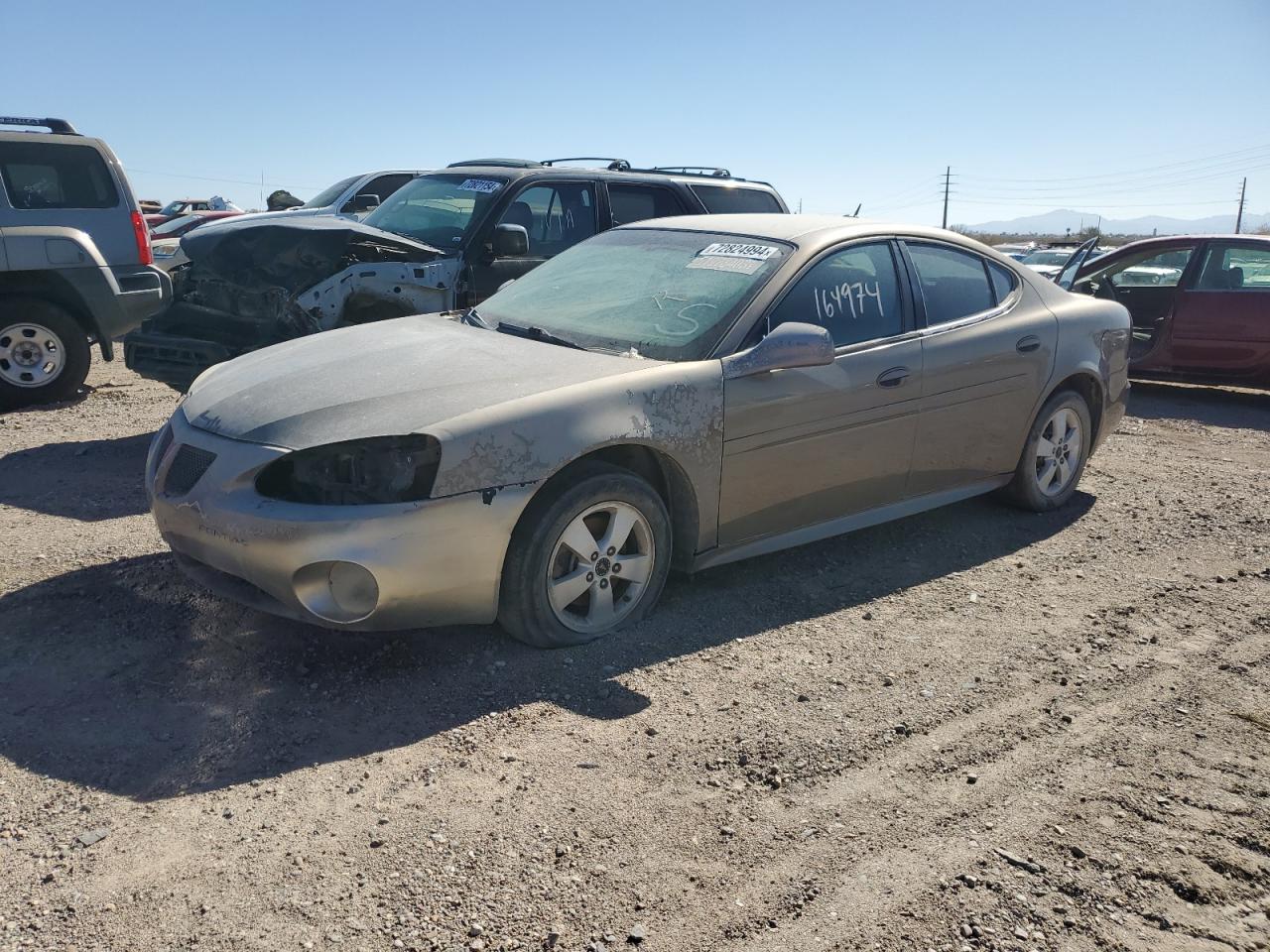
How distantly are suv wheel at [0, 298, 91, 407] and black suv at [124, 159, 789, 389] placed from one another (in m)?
1.15

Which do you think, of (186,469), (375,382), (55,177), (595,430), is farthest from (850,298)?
(55,177)

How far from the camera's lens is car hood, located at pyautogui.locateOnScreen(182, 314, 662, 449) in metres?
3.71

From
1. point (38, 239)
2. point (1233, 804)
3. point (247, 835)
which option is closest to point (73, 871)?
point (247, 835)

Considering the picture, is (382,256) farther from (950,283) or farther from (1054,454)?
(1054,454)

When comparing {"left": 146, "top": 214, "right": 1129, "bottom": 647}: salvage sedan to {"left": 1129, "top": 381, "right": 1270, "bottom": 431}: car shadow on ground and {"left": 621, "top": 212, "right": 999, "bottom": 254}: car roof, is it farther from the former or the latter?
{"left": 1129, "top": 381, "right": 1270, "bottom": 431}: car shadow on ground

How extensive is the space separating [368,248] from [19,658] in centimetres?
389

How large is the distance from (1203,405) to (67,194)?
1022 cm

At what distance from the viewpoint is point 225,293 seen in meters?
7.41

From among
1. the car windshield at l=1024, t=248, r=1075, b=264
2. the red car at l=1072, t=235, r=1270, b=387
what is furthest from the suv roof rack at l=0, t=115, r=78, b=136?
the car windshield at l=1024, t=248, r=1075, b=264

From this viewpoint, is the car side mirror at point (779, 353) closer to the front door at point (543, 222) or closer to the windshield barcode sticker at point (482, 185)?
the front door at point (543, 222)

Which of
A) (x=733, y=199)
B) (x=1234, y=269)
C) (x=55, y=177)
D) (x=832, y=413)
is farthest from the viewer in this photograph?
(x=1234, y=269)

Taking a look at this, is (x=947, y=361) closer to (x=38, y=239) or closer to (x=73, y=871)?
(x=73, y=871)

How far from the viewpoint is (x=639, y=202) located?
8266 millimetres

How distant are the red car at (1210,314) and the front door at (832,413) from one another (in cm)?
571
